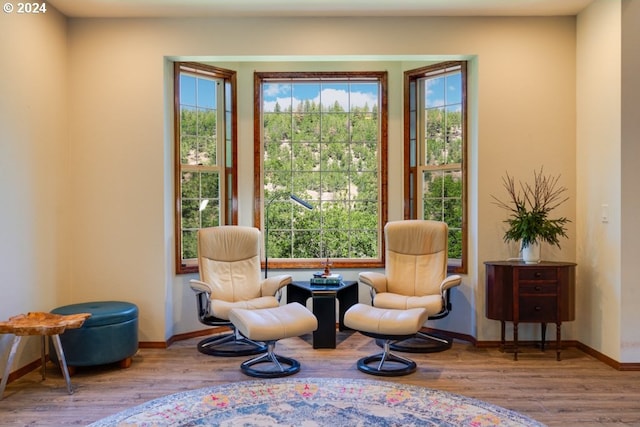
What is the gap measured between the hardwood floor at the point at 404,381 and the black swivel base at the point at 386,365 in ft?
0.21

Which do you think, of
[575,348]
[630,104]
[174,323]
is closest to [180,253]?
[174,323]

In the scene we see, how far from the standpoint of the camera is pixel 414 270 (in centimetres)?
465

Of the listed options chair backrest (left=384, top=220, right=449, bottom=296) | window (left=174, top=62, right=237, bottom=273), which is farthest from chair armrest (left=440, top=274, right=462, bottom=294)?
window (left=174, top=62, right=237, bottom=273)

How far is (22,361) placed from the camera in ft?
12.1

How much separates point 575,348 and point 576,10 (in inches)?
115

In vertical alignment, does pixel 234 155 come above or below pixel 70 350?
above

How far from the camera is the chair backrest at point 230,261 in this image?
4.50 m

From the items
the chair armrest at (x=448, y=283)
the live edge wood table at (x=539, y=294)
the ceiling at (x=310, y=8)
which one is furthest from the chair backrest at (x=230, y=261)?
the live edge wood table at (x=539, y=294)

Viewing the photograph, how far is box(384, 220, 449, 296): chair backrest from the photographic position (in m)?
4.57

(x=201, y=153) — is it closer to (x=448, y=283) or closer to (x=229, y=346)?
(x=229, y=346)

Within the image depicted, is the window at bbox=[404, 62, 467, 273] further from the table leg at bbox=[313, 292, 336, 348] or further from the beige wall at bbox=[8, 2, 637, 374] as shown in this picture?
the table leg at bbox=[313, 292, 336, 348]

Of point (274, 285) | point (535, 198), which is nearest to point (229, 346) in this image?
point (274, 285)

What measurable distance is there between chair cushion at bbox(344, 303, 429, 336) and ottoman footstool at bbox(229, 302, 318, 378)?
1.05 ft

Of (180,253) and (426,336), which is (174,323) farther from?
(426,336)
